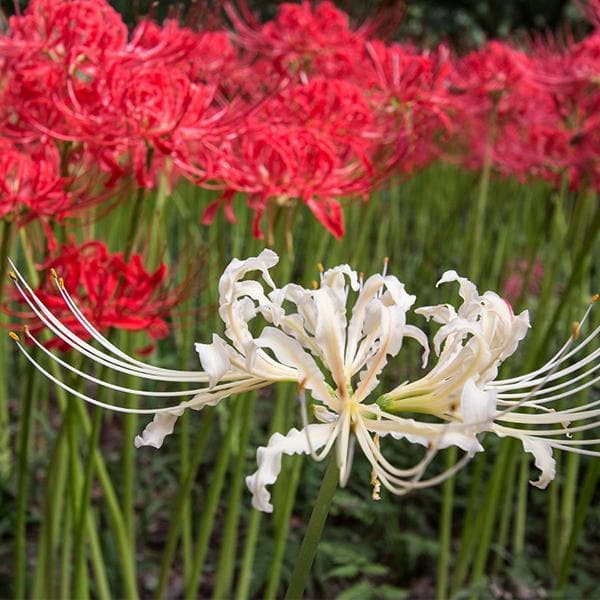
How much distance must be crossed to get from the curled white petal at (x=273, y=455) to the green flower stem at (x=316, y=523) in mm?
32

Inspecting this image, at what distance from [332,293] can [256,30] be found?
179 cm

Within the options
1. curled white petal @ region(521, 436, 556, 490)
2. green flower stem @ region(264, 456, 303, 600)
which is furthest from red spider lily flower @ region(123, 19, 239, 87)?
curled white petal @ region(521, 436, 556, 490)

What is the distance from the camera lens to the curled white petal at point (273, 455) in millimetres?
721

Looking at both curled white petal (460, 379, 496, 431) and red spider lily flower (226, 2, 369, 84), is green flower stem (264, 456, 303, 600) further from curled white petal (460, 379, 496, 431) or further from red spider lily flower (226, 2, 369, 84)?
curled white petal (460, 379, 496, 431)

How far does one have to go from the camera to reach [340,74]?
2.24 m

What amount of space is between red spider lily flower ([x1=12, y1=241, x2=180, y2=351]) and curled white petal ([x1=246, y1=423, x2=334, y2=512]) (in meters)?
0.70

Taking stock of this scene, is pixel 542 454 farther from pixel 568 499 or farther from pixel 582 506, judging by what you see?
pixel 568 499

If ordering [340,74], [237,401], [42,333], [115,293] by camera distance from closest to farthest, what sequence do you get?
[115,293]
[237,401]
[42,333]
[340,74]

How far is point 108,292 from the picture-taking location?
1.41 metres

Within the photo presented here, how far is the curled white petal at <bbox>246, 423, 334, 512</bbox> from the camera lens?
0.72 m

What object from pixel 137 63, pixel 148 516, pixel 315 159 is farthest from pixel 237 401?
pixel 148 516

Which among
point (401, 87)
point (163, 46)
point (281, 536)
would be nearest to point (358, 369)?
point (163, 46)

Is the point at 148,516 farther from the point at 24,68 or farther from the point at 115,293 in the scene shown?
the point at 24,68

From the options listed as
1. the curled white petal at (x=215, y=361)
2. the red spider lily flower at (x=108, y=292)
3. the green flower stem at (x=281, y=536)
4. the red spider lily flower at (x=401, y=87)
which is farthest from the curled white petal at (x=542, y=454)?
the red spider lily flower at (x=401, y=87)
